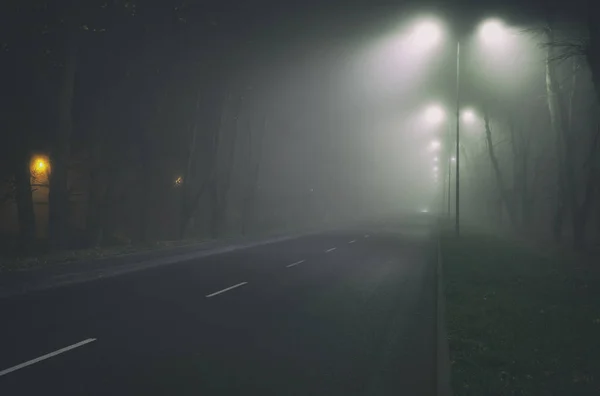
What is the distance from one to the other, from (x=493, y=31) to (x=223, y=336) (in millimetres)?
20854

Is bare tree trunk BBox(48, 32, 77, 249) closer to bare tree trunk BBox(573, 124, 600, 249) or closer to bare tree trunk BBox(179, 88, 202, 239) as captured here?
bare tree trunk BBox(179, 88, 202, 239)

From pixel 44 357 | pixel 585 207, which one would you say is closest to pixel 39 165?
pixel 44 357

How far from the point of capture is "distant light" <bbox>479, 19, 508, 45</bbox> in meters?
24.1

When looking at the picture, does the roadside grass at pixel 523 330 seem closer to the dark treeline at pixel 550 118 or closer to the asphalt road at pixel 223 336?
the asphalt road at pixel 223 336

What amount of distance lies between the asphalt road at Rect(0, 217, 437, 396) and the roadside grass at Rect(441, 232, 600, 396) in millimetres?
547

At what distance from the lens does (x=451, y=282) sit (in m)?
14.2

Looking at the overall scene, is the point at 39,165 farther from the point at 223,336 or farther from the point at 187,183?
the point at 223,336

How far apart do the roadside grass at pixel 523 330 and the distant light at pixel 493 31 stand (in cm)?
1159

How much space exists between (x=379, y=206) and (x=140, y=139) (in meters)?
106

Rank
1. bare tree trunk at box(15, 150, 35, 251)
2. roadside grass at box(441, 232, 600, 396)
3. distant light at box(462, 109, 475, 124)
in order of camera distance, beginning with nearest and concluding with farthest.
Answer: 1. roadside grass at box(441, 232, 600, 396)
2. bare tree trunk at box(15, 150, 35, 251)
3. distant light at box(462, 109, 475, 124)

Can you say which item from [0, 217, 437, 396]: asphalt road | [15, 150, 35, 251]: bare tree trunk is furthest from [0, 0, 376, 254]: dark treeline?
[0, 217, 437, 396]: asphalt road

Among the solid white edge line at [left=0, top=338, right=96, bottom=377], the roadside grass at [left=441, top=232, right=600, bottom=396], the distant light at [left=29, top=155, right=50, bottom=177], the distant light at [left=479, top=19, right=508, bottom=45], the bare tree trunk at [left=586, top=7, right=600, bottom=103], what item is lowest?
the roadside grass at [left=441, top=232, right=600, bottom=396]

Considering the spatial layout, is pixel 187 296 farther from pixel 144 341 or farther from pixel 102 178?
pixel 102 178

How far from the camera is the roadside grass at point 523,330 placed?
6211mm
